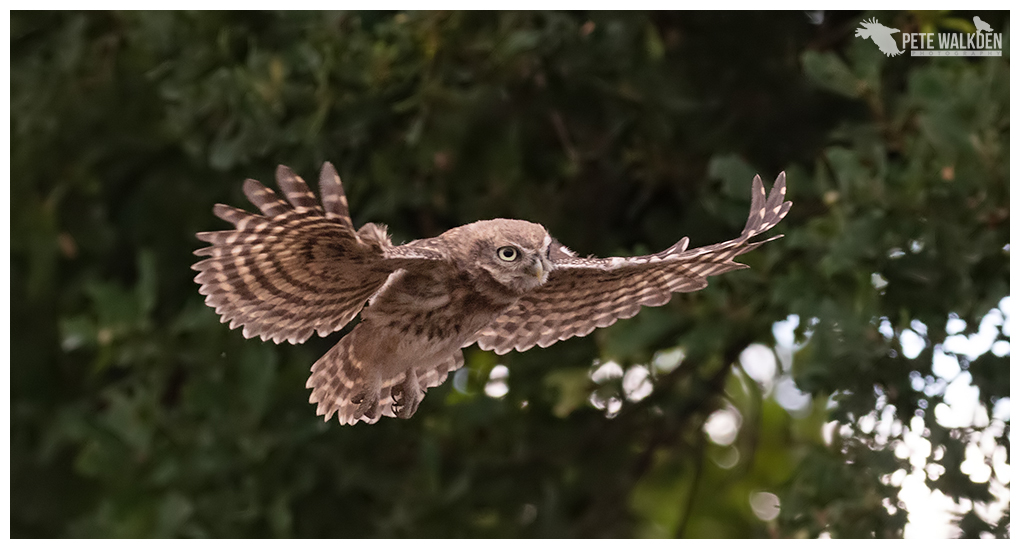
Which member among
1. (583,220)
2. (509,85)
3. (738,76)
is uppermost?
(509,85)

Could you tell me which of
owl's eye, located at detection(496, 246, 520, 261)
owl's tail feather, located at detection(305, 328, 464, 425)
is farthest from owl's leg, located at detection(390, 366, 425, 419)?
owl's eye, located at detection(496, 246, 520, 261)

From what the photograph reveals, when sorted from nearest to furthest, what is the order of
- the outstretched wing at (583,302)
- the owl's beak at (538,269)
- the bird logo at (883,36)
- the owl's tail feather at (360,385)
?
the owl's beak at (538,269) → the owl's tail feather at (360,385) → the outstretched wing at (583,302) → the bird logo at (883,36)

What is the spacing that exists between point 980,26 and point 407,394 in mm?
2692

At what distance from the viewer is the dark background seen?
11.0 ft

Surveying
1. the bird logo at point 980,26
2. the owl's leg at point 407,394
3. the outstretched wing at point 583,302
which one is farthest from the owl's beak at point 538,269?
the bird logo at point 980,26

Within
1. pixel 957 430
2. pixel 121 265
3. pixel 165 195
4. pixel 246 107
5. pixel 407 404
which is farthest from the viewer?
pixel 121 265

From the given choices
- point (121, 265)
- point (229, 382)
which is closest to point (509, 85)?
point (229, 382)

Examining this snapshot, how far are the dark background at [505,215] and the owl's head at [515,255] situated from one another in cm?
140

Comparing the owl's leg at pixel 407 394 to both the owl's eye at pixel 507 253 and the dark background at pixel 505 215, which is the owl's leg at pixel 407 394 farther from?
the dark background at pixel 505 215

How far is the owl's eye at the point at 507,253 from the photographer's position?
1998 mm

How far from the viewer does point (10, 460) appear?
17.1 feet

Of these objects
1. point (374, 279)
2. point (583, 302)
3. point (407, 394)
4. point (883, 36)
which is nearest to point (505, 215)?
point (583, 302)

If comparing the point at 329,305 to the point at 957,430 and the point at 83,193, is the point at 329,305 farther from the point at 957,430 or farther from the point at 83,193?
the point at 83,193

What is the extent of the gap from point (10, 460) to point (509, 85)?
3.20 m
